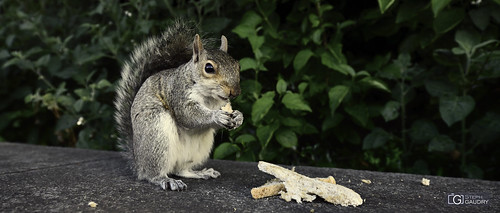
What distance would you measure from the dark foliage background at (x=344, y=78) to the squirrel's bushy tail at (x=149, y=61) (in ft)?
1.41

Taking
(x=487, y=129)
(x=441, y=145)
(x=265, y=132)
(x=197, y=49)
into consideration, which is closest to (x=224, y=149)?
(x=265, y=132)

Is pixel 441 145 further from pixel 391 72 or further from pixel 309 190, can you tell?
pixel 309 190

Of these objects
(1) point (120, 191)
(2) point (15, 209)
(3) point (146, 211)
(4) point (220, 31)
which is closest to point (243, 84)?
(4) point (220, 31)

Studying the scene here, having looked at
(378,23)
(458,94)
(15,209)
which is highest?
(378,23)

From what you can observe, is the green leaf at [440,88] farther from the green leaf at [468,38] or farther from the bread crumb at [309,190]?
the bread crumb at [309,190]

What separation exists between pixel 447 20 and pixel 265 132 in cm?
117

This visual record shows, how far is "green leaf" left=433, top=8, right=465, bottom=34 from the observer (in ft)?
8.00

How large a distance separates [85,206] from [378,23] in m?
2.13

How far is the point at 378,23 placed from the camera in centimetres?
288

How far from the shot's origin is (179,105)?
1866mm

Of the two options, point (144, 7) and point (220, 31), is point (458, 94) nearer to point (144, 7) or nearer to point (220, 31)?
point (220, 31)

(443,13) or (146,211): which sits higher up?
(443,13)

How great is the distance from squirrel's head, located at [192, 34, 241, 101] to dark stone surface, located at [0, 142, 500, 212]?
407mm

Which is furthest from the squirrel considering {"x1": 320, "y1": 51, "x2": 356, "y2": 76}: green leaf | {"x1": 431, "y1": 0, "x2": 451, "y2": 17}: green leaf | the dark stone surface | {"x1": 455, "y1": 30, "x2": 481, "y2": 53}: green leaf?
{"x1": 455, "y1": 30, "x2": 481, "y2": 53}: green leaf
